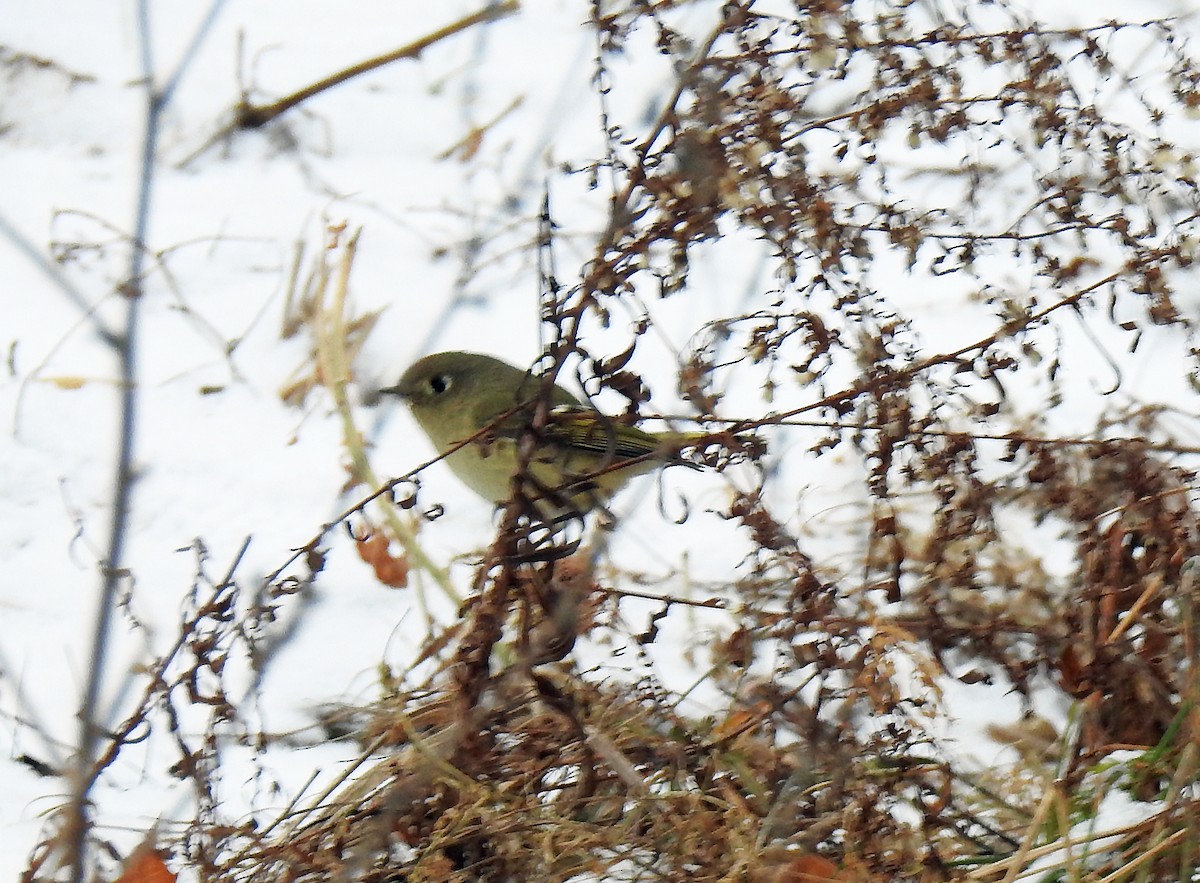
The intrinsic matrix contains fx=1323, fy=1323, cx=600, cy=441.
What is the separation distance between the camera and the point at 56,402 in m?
3.44

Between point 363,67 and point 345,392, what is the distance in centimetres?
154

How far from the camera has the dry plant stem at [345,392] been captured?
2961 millimetres

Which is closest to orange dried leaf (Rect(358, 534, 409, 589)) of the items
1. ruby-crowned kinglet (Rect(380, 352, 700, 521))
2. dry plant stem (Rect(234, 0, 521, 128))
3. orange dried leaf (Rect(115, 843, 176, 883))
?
ruby-crowned kinglet (Rect(380, 352, 700, 521))

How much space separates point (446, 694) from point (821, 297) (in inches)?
57.0

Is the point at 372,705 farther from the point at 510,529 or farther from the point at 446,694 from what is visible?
the point at 510,529

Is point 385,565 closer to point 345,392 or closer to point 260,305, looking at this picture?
point 345,392

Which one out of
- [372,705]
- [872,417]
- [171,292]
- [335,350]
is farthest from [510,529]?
[171,292]

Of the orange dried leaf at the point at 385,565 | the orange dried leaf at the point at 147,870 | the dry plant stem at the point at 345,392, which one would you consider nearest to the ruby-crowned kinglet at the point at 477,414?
the dry plant stem at the point at 345,392

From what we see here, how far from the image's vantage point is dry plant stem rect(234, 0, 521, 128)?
4285 mm

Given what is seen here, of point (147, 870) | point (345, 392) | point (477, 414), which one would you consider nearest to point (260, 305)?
point (345, 392)

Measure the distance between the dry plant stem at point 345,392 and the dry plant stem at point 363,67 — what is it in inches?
24.0

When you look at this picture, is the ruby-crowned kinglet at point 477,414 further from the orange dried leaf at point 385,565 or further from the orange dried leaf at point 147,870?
the orange dried leaf at point 147,870

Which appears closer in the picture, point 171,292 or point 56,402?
point 56,402

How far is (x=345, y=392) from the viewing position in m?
3.46
